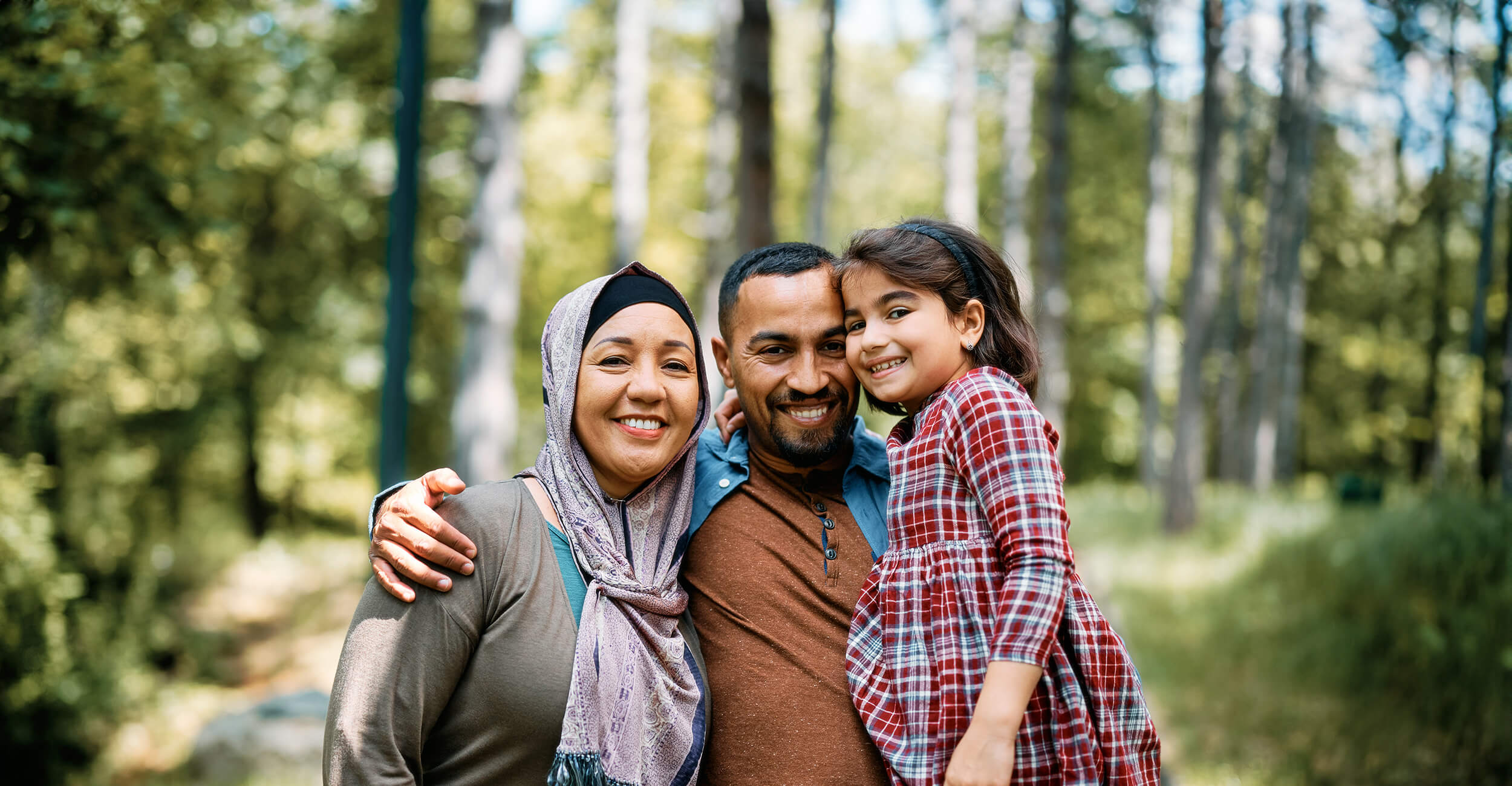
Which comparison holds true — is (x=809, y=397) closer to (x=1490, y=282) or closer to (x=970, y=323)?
(x=970, y=323)

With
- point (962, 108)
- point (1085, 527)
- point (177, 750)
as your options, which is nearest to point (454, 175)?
point (962, 108)

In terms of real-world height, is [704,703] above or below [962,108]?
below

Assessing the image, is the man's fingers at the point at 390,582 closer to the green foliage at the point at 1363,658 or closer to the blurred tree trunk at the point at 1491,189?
the green foliage at the point at 1363,658

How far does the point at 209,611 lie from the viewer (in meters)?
14.1

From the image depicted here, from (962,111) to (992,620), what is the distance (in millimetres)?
13174

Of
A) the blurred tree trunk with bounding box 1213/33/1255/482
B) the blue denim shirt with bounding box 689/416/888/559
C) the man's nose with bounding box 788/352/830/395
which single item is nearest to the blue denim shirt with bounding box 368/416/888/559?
the blue denim shirt with bounding box 689/416/888/559

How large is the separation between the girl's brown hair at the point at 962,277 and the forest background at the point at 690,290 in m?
0.71

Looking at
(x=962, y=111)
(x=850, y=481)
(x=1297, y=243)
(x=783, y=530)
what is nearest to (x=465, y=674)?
(x=783, y=530)

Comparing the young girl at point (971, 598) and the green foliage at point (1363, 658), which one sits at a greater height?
the young girl at point (971, 598)

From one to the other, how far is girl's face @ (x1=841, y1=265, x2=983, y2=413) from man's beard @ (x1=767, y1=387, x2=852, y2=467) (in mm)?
127

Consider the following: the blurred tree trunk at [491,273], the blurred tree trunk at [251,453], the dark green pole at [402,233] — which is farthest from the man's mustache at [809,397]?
the blurred tree trunk at [251,453]

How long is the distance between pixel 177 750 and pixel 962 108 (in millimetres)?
11819

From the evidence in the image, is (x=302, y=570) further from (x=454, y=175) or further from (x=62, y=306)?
(x=62, y=306)

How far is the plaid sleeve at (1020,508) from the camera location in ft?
7.03
